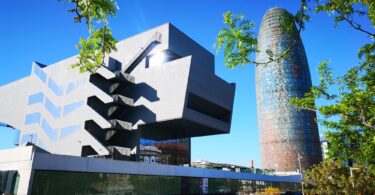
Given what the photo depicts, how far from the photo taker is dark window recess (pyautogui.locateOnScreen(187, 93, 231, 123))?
52166mm

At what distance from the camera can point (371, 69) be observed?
16.8 metres

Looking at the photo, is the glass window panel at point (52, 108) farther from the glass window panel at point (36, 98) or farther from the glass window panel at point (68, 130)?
the glass window panel at point (68, 130)

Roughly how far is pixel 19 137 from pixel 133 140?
2771 centimetres

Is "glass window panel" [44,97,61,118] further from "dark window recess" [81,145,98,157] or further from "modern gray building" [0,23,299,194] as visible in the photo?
"dark window recess" [81,145,98,157]

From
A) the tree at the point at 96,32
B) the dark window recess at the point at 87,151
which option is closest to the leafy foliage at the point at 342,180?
the tree at the point at 96,32

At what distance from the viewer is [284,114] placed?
139500mm

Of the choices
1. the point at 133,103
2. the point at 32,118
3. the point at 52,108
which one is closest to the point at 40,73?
the point at 32,118

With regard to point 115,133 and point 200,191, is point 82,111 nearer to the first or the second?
point 115,133

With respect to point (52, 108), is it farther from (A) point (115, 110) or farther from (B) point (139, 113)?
(B) point (139, 113)

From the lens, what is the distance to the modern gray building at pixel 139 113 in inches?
1831


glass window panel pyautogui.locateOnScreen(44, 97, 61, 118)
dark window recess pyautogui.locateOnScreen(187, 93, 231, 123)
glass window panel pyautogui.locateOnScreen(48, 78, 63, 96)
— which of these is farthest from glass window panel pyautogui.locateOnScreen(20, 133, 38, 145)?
dark window recess pyautogui.locateOnScreen(187, 93, 231, 123)

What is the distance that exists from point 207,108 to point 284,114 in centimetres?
9185

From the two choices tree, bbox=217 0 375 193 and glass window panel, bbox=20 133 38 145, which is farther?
glass window panel, bbox=20 133 38 145

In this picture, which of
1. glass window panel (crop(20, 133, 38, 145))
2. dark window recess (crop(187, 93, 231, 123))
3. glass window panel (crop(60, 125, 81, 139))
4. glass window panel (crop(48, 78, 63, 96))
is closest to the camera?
glass window panel (crop(60, 125, 81, 139))
